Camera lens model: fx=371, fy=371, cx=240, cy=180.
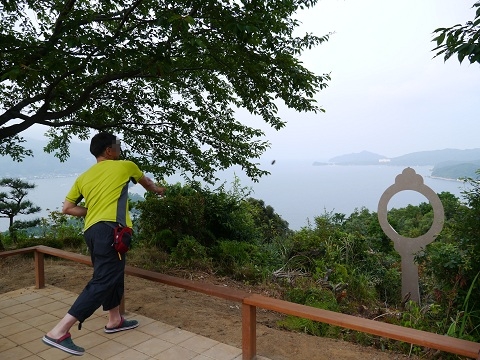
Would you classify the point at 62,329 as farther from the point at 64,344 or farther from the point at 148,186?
the point at 148,186

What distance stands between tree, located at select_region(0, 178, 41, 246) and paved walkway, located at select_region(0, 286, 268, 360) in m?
5.12

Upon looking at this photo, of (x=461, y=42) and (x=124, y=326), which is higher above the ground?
(x=461, y=42)

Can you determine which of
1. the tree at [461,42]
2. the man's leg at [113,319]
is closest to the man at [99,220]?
the man's leg at [113,319]

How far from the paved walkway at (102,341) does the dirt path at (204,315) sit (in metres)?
0.26

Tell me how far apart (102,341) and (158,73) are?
8.84 ft

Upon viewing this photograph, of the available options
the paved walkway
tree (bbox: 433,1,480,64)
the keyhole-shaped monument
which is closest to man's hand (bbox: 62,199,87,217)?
the paved walkway

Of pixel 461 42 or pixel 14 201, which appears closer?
pixel 461 42

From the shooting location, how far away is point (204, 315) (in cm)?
422

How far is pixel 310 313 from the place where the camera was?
2699mm

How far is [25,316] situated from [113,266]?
1784 millimetres

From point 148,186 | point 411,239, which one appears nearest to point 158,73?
point 148,186

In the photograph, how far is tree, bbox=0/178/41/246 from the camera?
848 cm

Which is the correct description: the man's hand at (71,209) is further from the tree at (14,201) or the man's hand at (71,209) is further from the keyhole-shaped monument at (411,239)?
the tree at (14,201)

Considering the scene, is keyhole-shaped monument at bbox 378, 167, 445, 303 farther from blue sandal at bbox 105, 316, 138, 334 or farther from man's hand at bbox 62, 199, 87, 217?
man's hand at bbox 62, 199, 87, 217
